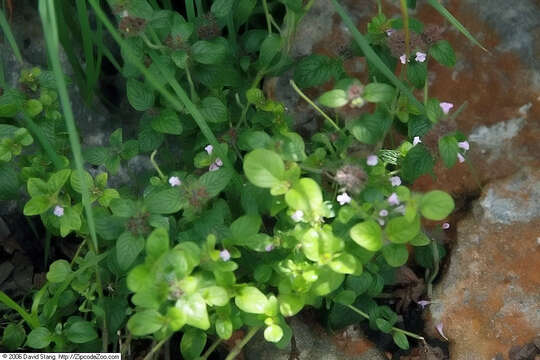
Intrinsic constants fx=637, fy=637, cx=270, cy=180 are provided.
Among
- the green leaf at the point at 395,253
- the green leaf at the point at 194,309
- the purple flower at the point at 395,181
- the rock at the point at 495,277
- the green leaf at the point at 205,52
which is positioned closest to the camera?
the green leaf at the point at 194,309

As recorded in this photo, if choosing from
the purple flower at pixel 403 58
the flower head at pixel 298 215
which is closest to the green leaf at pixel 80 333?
the flower head at pixel 298 215

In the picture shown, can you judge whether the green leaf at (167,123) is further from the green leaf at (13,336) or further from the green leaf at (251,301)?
the green leaf at (13,336)

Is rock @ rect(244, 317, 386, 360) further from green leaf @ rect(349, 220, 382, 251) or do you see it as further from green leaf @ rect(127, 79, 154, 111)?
green leaf @ rect(127, 79, 154, 111)

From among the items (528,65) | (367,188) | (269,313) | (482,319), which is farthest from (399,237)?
(528,65)

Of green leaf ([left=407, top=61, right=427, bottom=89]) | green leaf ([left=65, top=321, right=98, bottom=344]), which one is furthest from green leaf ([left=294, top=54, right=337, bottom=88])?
green leaf ([left=65, top=321, right=98, bottom=344])

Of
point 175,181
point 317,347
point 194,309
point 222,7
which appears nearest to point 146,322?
point 194,309

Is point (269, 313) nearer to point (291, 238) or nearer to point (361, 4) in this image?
point (291, 238)
